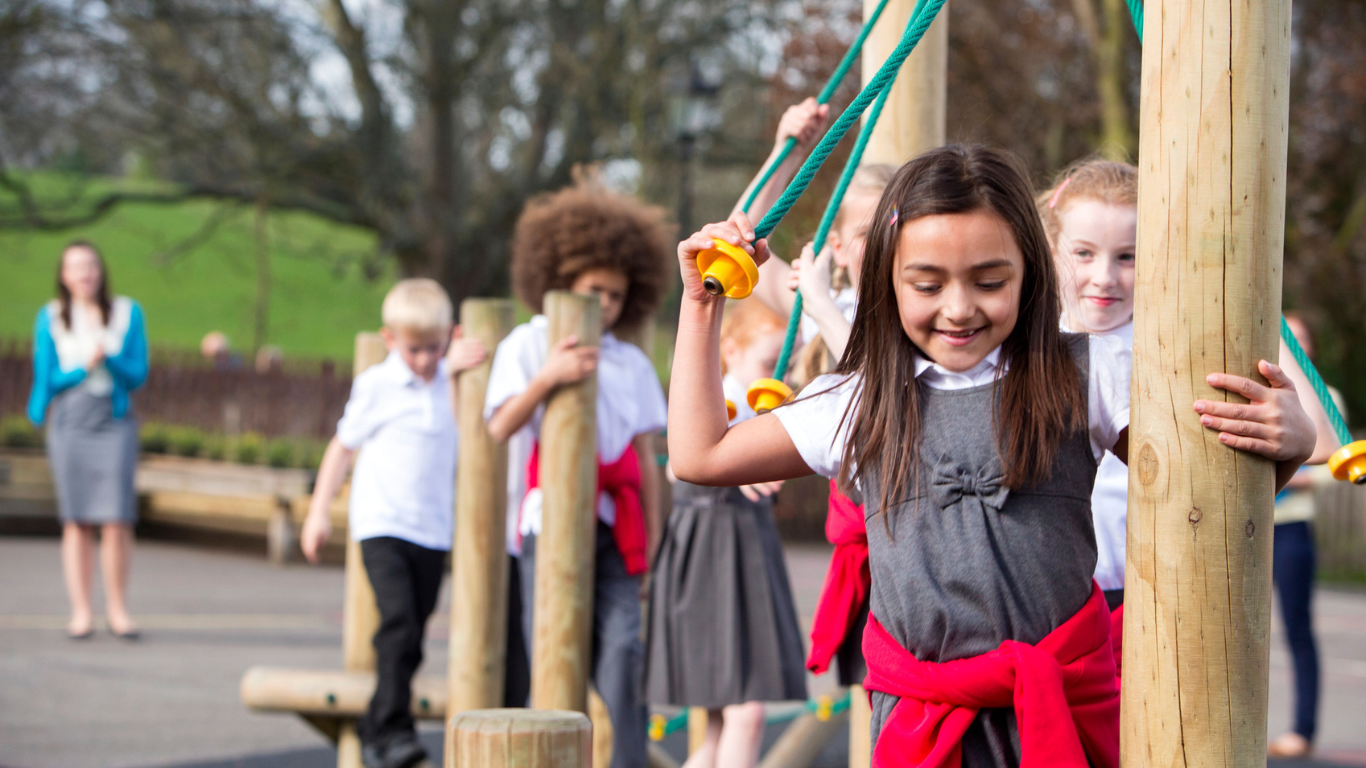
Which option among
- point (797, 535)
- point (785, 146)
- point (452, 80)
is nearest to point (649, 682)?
point (785, 146)

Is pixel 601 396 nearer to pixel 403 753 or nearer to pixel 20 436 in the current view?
pixel 403 753

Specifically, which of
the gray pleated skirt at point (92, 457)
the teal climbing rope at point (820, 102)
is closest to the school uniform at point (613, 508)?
the teal climbing rope at point (820, 102)

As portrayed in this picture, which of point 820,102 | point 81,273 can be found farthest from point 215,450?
point 820,102

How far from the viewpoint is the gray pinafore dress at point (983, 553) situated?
1.70 metres

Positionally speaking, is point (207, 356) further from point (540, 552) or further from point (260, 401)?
point (540, 552)

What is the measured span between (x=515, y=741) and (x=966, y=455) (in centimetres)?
70

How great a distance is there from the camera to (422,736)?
514 centimetres

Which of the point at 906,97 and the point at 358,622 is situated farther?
the point at 358,622

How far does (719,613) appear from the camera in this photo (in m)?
3.57

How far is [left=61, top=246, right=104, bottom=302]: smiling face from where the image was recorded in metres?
6.48

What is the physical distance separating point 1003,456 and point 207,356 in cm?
1683

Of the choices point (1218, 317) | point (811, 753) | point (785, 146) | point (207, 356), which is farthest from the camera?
point (207, 356)

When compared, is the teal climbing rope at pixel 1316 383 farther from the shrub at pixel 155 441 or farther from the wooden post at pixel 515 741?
the shrub at pixel 155 441

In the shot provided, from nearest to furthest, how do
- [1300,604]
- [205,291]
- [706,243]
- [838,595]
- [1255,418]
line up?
[1255,418] < [706,243] < [838,595] < [1300,604] < [205,291]
